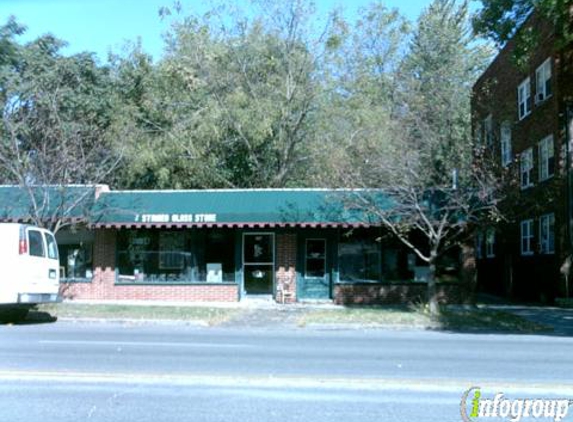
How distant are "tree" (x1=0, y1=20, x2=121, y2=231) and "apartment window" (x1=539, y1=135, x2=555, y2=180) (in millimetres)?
15616

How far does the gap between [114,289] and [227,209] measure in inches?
192

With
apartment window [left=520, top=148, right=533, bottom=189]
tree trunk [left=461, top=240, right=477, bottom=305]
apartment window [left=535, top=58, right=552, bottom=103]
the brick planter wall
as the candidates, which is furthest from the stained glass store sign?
apartment window [left=535, top=58, right=552, bottom=103]

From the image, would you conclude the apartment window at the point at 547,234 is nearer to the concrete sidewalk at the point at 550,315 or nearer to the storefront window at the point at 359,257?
the concrete sidewalk at the point at 550,315

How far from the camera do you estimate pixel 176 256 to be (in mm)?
23062

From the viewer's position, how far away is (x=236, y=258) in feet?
74.7

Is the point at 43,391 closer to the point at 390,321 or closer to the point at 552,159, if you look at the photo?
the point at 390,321

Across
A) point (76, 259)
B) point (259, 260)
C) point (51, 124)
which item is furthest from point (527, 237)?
point (51, 124)

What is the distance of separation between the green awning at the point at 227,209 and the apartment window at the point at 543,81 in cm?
936

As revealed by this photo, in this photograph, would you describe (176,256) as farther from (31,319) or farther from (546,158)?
(546,158)

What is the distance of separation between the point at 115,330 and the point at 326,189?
28.8ft

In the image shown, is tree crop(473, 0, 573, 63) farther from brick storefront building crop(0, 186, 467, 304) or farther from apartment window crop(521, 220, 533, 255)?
apartment window crop(521, 220, 533, 255)

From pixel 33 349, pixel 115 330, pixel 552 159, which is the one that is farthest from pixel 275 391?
pixel 552 159

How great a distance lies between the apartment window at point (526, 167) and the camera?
2730 cm

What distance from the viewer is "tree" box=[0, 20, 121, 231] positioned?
70.0 ft
